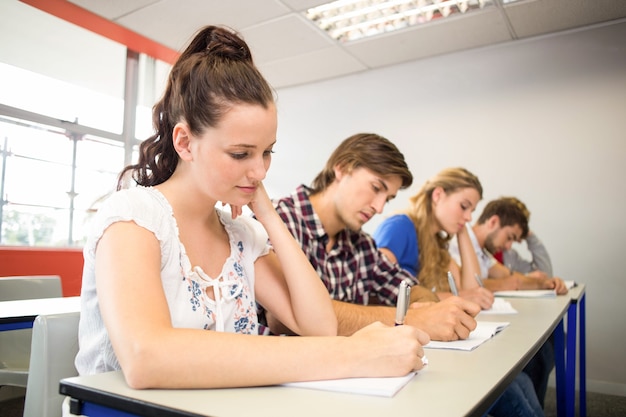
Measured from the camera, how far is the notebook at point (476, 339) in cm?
109

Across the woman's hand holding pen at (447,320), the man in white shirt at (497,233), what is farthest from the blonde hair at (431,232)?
the woman's hand holding pen at (447,320)

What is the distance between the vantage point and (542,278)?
2.83 metres

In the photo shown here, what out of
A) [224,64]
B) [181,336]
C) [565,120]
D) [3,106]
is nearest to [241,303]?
[181,336]

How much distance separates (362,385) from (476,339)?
0.59 m

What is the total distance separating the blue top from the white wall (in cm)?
180

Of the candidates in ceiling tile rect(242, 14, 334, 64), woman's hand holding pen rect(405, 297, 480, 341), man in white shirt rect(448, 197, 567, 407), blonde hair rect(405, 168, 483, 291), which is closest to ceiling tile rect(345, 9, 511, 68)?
ceiling tile rect(242, 14, 334, 64)

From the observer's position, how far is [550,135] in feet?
12.2

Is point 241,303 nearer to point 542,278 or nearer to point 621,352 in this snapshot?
point 542,278

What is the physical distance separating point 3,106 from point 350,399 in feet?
11.8

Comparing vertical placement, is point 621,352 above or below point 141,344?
below

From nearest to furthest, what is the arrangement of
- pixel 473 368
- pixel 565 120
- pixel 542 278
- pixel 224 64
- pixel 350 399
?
pixel 350 399 < pixel 473 368 < pixel 224 64 < pixel 542 278 < pixel 565 120

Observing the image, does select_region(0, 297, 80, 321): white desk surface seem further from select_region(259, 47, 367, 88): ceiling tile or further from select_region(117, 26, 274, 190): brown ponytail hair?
select_region(259, 47, 367, 88): ceiling tile

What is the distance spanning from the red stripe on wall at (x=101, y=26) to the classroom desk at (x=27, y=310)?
2001 millimetres

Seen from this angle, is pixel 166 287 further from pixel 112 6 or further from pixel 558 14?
pixel 558 14
